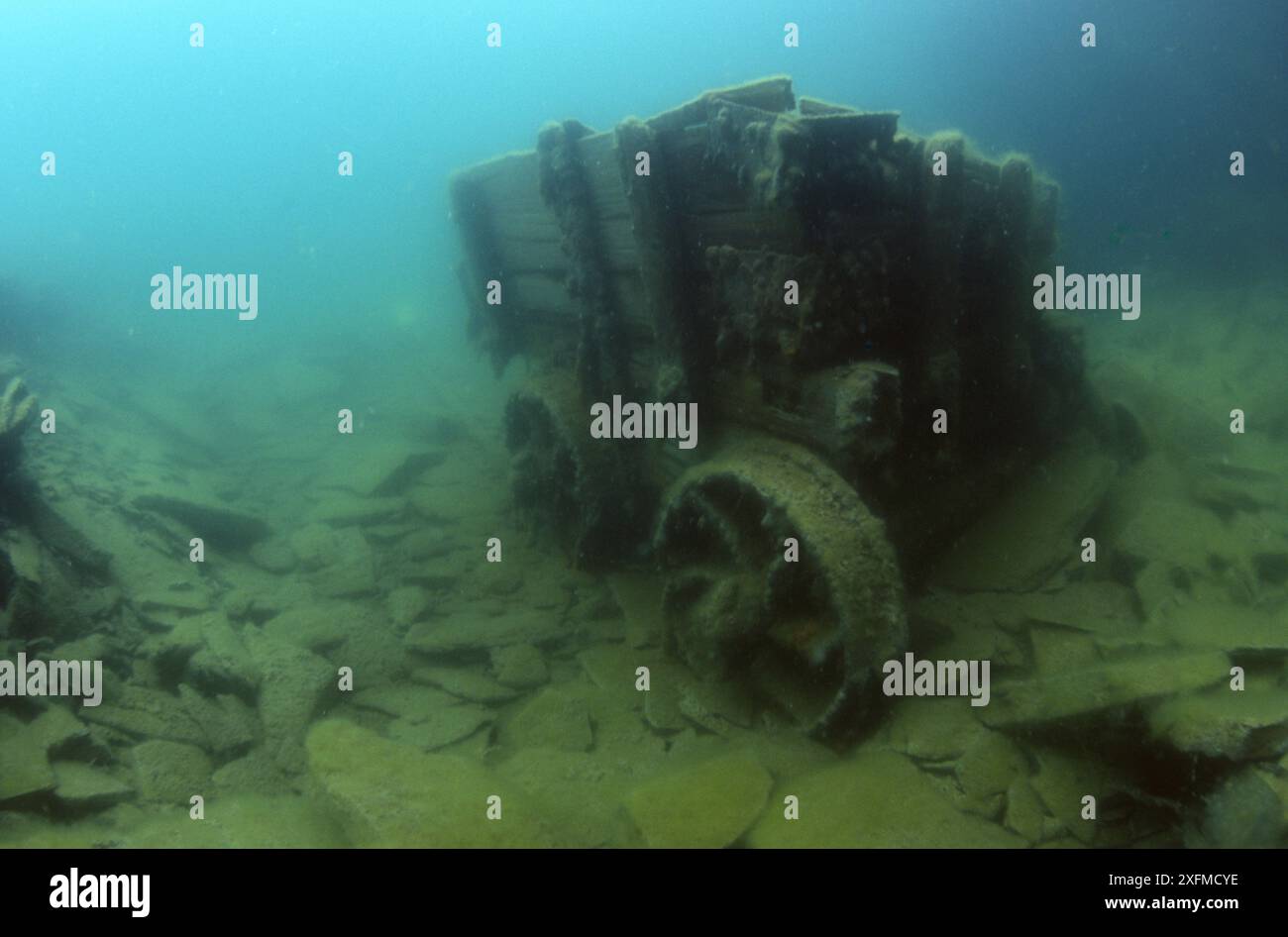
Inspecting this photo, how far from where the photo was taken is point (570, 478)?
5.82 m

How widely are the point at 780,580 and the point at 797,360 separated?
1202mm

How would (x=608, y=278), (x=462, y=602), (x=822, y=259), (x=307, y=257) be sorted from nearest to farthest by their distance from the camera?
(x=822, y=259), (x=608, y=278), (x=462, y=602), (x=307, y=257)

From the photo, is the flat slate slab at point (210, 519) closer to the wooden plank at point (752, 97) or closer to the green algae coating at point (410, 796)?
the green algae coating at point (410, 796)

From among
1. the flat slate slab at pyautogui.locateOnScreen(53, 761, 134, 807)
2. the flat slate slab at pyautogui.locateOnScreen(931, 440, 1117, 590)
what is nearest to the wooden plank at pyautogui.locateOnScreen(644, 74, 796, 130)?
the flat slate slab at pyautogui.locateOnScreen(931, 440, 1117, 590)

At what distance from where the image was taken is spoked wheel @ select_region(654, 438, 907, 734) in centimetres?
344

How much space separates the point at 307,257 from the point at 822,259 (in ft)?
347

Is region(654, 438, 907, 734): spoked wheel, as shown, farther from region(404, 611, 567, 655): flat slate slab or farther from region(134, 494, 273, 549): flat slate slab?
region(134, 494, 273, 549): flat slate slab

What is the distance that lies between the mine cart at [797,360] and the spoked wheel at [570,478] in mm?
26

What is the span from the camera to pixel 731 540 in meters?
4.03

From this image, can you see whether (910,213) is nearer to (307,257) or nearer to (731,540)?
(731,540)

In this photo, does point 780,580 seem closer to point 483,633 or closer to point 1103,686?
point 1103,686

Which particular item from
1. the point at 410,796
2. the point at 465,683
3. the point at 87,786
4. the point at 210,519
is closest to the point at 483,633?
the point at 465,683

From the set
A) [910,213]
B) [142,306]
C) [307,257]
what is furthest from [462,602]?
[307,257]

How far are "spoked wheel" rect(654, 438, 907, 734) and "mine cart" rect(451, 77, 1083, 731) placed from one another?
0.01 m
